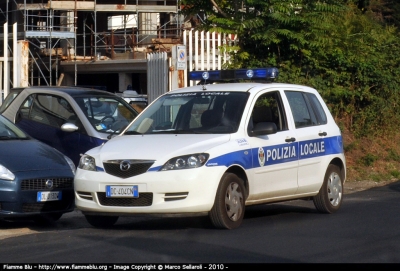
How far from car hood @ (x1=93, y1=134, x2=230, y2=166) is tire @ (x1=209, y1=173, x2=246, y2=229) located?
45 cm

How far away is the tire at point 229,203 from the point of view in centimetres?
844

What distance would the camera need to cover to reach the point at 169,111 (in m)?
9.88

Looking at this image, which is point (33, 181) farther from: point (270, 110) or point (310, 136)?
point (310, 136)

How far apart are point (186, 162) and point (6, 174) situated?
2.33 metres

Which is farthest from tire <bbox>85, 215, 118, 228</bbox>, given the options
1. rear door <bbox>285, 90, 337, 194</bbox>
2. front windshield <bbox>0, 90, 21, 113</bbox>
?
front windshield <bbox>0, 90, 21, 113</bbox>

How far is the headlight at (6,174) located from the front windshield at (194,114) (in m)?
1.51

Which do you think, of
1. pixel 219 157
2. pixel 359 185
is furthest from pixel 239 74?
pixel 359 185

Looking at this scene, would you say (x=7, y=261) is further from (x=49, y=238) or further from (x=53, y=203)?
(x=53, y=203)

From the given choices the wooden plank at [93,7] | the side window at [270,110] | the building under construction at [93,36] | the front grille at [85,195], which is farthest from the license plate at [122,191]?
the wooden plank at [93,7]

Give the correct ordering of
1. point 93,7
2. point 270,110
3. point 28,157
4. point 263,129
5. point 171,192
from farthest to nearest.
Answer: point 93,7, point 270,110, point 28,157, point 263,129, point 171,192

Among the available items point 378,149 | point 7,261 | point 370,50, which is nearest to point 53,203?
point 7,261

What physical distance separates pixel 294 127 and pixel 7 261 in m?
4.38

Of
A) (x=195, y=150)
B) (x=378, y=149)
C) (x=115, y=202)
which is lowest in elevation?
(x=378, y=149)

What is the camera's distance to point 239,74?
34.1 ft
